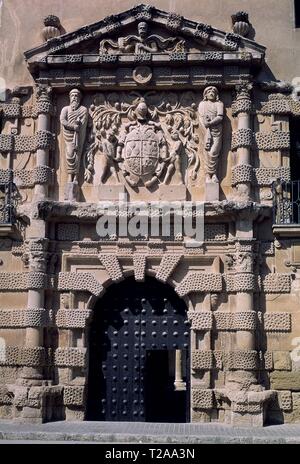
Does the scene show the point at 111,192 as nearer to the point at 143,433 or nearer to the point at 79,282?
the point at 79,282

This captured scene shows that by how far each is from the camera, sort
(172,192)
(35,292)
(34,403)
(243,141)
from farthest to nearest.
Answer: (172,192)
(243,141)
(35,292)
(34,403)

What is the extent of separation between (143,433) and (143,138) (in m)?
5.01

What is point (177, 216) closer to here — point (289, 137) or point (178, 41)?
point (289, 137)

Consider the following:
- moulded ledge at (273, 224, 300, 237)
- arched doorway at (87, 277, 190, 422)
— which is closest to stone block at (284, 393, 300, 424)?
arched doorway at (87, 277, 190, 422)

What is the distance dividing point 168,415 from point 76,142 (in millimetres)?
5014

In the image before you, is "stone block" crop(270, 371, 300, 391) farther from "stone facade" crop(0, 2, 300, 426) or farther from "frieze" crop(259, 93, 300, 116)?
"frieze" crop(259, 93, 300, 116)

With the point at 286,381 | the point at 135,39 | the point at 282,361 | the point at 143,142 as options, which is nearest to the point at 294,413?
the point at 286,381

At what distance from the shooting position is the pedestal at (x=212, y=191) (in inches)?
449

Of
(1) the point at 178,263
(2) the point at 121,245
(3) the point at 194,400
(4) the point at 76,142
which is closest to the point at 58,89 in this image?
(4) the point at 76,142

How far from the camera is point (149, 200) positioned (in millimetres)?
11609

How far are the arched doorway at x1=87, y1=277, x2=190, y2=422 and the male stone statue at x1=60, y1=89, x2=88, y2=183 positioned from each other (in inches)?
88.4

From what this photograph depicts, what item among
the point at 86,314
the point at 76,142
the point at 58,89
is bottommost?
the point at 86,314

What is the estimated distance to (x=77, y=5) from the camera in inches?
494

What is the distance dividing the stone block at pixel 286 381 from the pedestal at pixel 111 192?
401 cm
